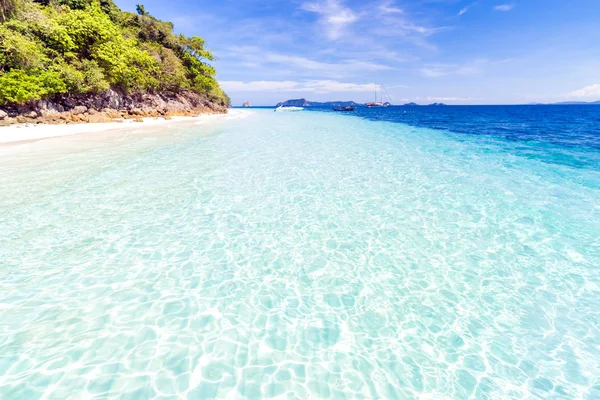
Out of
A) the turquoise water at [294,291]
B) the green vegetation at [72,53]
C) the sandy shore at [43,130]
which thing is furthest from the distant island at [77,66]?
the turquoise water at [294,291]

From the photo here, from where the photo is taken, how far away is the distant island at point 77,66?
23.4 meters

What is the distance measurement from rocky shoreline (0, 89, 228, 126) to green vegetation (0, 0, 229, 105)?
3.15 ft

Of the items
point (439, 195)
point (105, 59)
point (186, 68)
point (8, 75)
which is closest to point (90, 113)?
point (105, 59)

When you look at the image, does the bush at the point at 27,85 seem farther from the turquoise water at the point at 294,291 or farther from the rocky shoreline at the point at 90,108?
the turquoise water at the point at 294,291

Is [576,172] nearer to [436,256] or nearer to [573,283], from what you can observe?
[573,283]

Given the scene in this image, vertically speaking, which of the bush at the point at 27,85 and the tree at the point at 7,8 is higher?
the tree at the point at 7,8

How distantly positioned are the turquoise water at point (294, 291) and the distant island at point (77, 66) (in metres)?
20.3

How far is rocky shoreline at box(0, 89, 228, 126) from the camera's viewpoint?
79.0 feet

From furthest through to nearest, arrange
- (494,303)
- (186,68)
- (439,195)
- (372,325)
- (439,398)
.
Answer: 1. (186,68)
2. (439,195)
3. (494,303)
4. (372,325)
5. (439,398)

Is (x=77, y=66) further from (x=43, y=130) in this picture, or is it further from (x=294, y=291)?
(x=294, y=291)

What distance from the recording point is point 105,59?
32.2 m

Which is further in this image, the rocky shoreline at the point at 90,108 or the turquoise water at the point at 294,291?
the rocky shoreline at the point at 90,108

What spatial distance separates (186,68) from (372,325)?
65349 mm

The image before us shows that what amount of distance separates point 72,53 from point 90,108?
5714 mm
